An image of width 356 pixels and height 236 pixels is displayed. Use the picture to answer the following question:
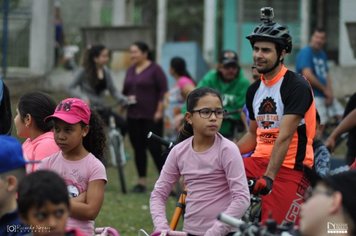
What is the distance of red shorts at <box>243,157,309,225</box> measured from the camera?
7602 millimetres

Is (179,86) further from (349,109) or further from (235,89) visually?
(349,109)

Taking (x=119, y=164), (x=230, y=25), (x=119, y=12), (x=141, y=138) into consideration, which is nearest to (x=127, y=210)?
(x=119, y=164)

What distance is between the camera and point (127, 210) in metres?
12.4

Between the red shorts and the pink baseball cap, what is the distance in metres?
1.43

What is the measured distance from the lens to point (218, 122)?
23.0 feet

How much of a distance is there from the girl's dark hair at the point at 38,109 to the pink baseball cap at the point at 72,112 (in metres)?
0.53

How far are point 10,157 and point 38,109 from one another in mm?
2152

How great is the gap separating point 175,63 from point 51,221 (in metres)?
9.64

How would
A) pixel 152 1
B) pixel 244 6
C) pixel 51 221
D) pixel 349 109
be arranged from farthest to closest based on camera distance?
pixel 152 1
pixel 244 6
pixel 349 109
pixel 51 221

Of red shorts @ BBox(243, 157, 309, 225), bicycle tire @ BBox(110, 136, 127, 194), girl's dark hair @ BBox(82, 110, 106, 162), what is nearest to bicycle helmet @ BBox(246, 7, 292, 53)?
red shorts @ BBox(243, 157, 309, 225)

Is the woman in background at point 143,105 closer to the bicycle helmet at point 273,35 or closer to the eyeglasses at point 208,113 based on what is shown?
the bicycle helmet at point 273,35

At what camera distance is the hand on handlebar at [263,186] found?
24.2 feet

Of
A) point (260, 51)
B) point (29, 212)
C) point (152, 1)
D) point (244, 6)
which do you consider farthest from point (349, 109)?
point (152, 1)

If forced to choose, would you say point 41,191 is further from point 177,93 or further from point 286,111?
point 177,93
